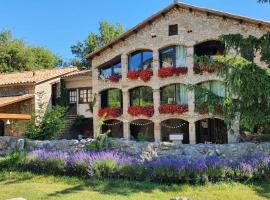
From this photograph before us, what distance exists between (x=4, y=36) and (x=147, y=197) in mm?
49581

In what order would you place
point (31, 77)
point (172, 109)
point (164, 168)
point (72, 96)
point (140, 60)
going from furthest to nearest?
point (72, 96) → point (31, 77) → point (140, 60) → point (172, 109) → point (164, 168)

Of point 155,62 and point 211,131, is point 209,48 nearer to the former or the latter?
point 155,62

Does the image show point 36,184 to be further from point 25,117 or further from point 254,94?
point 25,117

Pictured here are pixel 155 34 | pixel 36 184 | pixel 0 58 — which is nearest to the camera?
pixel 36 184

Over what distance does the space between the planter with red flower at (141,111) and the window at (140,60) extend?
3.09m

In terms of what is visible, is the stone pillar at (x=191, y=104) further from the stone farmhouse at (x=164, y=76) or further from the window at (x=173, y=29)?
the window at (x=173, y=29)

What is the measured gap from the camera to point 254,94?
11586mm

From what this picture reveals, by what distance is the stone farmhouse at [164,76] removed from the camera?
93.8 ft

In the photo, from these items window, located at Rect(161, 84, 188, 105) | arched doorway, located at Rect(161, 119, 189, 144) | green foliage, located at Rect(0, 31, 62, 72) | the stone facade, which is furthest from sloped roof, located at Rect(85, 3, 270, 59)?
green foliage, located at Rect(0, 31, 62, 72)

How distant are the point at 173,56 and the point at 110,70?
227 inches

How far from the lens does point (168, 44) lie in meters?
30.1

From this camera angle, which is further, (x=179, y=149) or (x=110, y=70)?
(x=110, y=70)

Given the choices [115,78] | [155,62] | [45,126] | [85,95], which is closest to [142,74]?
[155,62]

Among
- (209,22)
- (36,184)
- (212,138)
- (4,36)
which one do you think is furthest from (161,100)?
(4,36)
